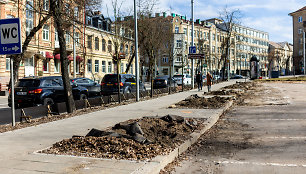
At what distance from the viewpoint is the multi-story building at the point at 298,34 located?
85713mm

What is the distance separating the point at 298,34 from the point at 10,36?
92797mm

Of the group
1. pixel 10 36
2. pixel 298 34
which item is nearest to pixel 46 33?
pixel 10 36

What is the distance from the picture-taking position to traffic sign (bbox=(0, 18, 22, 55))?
8523mm

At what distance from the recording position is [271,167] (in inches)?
189

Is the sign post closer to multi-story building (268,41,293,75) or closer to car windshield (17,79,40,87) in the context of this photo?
car windshield (17,79,40,87)

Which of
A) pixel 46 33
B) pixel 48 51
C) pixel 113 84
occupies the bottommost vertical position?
pixel 113 84

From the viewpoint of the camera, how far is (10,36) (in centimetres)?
860

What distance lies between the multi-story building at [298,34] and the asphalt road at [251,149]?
3347 inches

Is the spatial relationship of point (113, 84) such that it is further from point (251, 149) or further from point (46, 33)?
point (46, 33)

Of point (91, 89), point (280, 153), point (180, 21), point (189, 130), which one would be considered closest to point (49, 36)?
point (91, 89)

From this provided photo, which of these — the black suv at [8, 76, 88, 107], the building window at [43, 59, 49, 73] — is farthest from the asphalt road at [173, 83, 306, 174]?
the building window at [43, 59, 49, 73]

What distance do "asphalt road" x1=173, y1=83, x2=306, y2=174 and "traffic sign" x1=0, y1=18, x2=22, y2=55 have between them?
5.65 meters

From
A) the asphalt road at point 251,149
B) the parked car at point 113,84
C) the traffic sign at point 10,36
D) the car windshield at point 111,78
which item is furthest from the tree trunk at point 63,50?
the car windshield at point 111,78

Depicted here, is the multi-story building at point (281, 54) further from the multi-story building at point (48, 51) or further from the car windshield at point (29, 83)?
the car windshield at point (29, 83)
